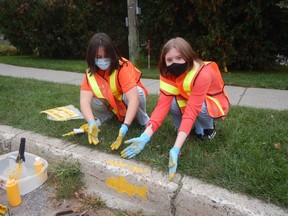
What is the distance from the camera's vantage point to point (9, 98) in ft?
14.5

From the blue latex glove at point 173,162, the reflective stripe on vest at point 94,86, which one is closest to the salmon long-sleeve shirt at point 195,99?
the blue latex glove at point 173,162

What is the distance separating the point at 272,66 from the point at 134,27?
3.65 metres

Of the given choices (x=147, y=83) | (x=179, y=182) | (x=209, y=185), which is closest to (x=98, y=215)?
(x=179, y=182)

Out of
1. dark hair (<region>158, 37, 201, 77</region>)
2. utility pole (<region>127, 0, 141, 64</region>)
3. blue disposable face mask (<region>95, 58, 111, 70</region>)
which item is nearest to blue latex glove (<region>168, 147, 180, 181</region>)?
dark hair (<region>158, 37, 201, 77</region>)

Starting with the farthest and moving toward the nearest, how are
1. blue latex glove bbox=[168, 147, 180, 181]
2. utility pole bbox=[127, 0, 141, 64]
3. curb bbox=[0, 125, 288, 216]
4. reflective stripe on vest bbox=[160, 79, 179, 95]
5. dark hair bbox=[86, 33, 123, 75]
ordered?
utility pole bbox=[127, 0, 141, 64] → dark hair bbox=[86, 33, 123, 75] → reflective stripe on vest bbox=[160, 79, 179, 95] → blue latex glove bbox=[168, 147, 180, 181] → curb bbox=[0, 125, 288, 216]

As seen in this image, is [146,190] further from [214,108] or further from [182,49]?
[182,49]

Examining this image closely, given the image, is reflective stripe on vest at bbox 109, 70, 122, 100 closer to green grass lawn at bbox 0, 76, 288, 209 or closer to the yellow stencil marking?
green grass lawn at bbox 0, 76, 288, 209

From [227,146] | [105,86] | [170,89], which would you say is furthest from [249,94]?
[105,86]

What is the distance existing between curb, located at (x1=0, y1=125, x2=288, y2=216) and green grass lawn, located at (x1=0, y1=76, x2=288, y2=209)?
0.08 metres

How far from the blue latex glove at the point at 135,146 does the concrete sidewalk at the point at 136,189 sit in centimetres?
6

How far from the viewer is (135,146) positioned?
2.44 metres

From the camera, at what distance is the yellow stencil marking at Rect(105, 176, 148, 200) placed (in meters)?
2.22

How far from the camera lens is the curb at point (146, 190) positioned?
1.88 metres

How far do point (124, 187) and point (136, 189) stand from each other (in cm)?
12
